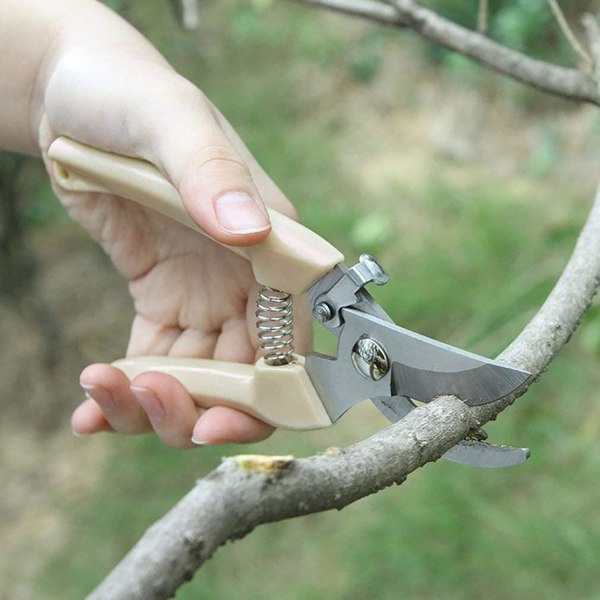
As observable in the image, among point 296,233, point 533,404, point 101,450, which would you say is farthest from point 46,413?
point 296,233

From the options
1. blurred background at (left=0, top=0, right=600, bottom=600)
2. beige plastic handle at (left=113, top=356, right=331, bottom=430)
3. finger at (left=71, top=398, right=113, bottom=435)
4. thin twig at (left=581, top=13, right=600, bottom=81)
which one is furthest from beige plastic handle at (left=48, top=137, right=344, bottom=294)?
blurred background at (left=0, top=0, right=600, bottom=600)

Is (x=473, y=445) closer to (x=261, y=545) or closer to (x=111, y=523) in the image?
(x=261, y=545)

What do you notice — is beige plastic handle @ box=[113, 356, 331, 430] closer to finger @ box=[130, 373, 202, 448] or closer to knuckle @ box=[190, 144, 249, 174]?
finger @ box=[130, 373, 202, 448]

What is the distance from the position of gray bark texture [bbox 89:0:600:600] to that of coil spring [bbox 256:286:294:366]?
266 mm

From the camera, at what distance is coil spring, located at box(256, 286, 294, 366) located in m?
0.85

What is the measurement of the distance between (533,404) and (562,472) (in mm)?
197

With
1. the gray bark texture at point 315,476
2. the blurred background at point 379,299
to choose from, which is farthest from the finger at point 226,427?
the blurred background at point 379,299

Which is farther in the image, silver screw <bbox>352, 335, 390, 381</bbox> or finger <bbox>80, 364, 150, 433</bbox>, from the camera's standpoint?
finger <bbox>80, 364, 150, 433</bbox>

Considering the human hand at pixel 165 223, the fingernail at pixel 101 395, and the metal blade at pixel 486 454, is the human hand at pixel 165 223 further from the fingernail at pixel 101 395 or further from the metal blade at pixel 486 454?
the metal blade at pixel 486 454

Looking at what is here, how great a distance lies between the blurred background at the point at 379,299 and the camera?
1.64 meters

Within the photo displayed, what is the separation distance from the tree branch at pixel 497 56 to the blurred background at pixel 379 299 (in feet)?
1.47

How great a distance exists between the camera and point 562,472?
174 cm

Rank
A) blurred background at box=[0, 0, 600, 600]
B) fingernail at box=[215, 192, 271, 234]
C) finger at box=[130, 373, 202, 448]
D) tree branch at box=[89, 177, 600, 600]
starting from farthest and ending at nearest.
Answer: blurred background at box=[0, 0, 600, 600]
finger at box=[130, 373, 202, 448]
fingernail at box=[215, 192, 271, 234]
tree branch at box=[89, 177, 600, 600]

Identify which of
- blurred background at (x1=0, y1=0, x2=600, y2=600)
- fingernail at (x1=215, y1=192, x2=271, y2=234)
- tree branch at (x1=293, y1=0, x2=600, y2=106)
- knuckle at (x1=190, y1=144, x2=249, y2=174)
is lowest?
blurred background at (x1=0, y1=0, x2=600, y2=600)
